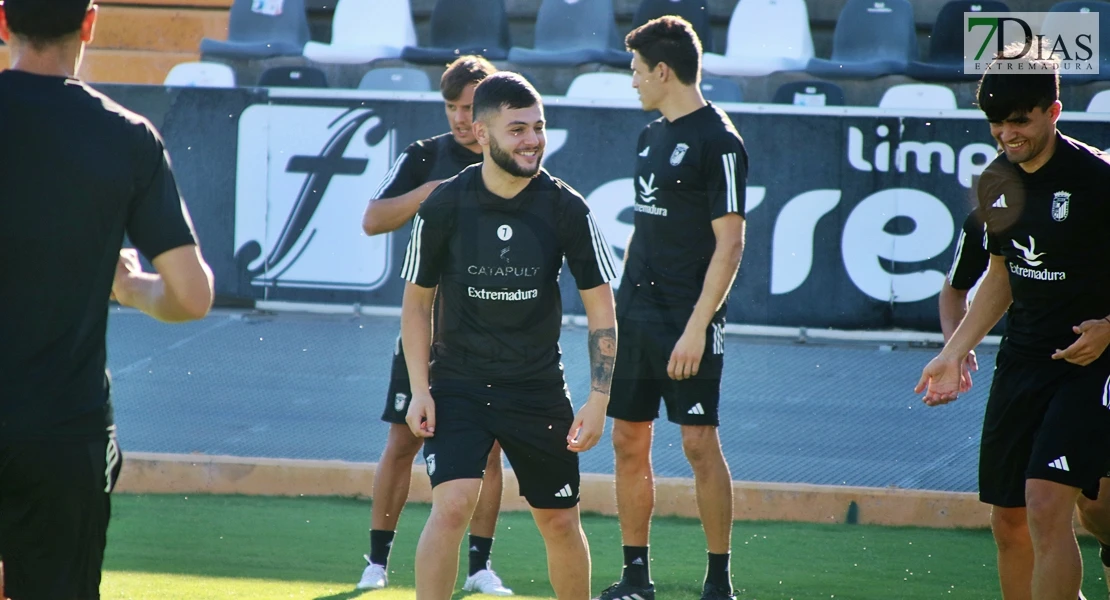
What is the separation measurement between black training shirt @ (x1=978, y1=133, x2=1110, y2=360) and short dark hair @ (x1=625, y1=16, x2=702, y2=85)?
1589mm

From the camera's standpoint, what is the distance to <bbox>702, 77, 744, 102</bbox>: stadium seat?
12680 millimetres

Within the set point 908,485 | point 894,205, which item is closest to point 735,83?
point 894,205

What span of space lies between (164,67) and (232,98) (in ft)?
14.7

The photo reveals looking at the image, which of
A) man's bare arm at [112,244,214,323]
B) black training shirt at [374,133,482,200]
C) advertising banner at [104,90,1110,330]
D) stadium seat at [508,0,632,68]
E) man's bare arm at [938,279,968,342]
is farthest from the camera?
stadium seat at [508,0,632,68]

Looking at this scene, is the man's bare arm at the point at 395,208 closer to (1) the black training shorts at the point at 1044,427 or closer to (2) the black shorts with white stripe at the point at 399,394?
(2) the black shorts with white stripe at the point at 399,394

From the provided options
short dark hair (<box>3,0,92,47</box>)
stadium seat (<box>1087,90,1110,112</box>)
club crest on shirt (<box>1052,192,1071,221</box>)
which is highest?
short dark hair (<box>3,0,92,47</box>)

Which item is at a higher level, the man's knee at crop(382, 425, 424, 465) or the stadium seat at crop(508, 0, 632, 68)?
the stadium seat at crop(508, 0, 632, 68)

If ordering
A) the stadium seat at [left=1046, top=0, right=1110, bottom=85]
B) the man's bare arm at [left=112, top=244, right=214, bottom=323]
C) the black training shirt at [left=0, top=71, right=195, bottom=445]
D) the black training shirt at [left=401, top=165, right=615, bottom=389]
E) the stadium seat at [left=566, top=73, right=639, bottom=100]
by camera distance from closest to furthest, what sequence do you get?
the black training shirt at [left=0, top=71, right=195, bottom=445], the man's bare arm at [left=112, top=244, right=214, bottom=323], the black training shirt at [left=401, top=165, right=615, bottom=389], the stadium seat at [left=1046, top=0, right=1110, bottom=85], the stadium seat at [left=566, top=73, right=639, bottom=100]

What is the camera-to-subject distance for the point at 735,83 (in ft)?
42.3

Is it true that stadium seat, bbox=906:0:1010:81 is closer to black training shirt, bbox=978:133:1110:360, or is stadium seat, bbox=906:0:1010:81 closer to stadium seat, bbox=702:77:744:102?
stadium seat, bbox=702:77:744:102

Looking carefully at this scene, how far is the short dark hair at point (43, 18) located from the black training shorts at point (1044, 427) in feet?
11.3

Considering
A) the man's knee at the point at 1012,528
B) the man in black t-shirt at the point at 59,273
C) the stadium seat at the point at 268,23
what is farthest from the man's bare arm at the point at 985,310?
the stadium seat at the point at 268,23

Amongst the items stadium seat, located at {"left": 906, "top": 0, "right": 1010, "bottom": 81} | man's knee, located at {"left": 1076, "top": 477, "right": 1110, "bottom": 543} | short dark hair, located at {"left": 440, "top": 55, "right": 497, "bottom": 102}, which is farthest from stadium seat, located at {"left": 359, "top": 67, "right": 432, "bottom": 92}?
man's knee, located at {"left": 1076, "top": 477, "right": 1110, "bottom": 543}

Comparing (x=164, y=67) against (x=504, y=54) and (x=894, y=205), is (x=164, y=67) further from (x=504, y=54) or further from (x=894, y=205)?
(x=894, y=205)
